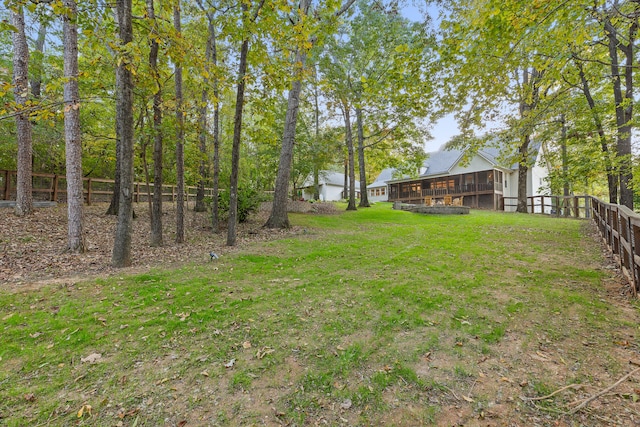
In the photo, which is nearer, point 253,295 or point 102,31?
point 253,295

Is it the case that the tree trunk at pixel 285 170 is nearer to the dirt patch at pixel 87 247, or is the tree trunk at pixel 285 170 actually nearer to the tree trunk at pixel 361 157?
the dirt patch at pixel 87 247

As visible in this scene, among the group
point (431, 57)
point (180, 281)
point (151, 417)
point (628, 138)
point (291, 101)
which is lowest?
point (151, 417)

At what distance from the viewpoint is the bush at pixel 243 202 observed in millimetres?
9797

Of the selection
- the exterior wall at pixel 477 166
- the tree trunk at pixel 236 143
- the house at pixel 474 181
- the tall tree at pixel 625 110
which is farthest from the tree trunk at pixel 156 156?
the exterior wall at pixel 477 166

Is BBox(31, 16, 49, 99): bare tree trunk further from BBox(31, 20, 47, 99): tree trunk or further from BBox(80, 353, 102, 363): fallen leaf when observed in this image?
BBox(80, 353, 102, 363): fallen leaf

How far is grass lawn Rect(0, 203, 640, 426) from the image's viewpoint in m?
2.03

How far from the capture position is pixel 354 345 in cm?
282

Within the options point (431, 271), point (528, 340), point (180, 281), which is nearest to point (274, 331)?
point (180, 281)

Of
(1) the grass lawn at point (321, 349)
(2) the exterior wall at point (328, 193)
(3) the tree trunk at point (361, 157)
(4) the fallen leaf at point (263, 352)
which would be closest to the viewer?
(1) the grass lawn at point (321, 349)

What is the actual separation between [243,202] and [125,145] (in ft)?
17.4

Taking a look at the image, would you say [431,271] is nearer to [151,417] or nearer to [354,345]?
[354,345]

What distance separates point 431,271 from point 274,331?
323 centimetres

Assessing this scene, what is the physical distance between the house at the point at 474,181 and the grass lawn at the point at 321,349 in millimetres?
21512

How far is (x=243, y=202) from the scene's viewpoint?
10.2 m
